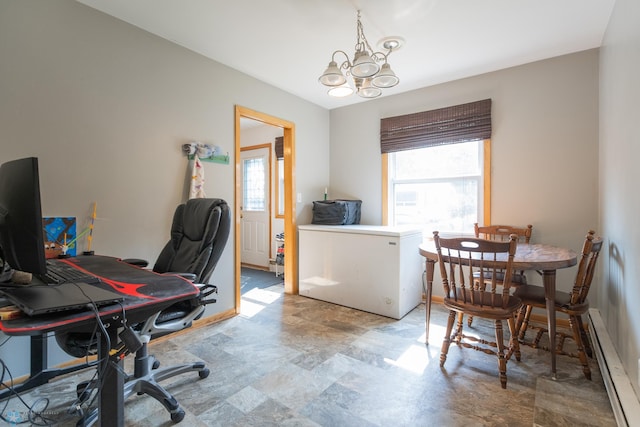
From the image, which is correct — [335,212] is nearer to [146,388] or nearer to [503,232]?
[503,232]

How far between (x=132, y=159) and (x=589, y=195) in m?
3.75

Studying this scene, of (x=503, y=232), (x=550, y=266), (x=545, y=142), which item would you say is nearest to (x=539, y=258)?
Answer: (x=550, y=266)

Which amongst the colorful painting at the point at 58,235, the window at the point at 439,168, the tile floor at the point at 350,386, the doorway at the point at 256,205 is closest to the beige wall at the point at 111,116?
the colorful painting at the point at 58,235

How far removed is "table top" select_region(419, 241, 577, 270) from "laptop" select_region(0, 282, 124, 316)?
1.95 m

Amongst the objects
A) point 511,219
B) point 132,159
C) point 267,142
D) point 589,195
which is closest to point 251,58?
point 132,159

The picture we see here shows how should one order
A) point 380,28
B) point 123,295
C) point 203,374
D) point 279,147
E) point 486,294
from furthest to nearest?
point 279,147 < point 380,28 < point 486,294 < point 203,374 < point 123,295

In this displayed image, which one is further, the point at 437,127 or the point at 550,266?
the point at 437,127

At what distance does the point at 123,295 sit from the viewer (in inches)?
43.0

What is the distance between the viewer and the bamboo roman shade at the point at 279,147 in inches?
189

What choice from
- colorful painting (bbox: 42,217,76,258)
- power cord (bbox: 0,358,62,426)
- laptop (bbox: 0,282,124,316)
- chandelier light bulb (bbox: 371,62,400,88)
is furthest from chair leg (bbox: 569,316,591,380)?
colorful painting (bbox: 42,217,76,258)

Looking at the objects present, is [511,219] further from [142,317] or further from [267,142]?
[267,142]

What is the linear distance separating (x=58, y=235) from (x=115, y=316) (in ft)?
4.75

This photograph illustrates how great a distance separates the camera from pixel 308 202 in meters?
3.98

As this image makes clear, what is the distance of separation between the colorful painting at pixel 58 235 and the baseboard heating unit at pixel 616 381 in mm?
3131
